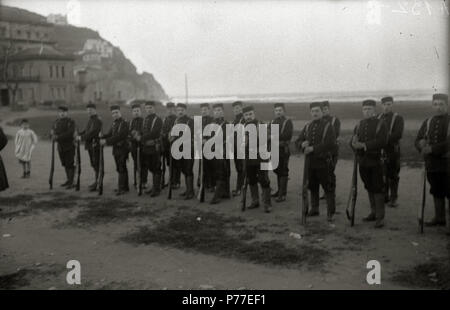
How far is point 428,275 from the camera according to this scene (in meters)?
5.49

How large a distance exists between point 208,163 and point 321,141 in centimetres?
349

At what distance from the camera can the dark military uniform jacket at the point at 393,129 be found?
8.67 meters

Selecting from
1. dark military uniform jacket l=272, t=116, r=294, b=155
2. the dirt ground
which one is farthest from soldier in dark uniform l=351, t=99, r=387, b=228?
dark military uniform jacket l=272, t=116, r=294, b=155

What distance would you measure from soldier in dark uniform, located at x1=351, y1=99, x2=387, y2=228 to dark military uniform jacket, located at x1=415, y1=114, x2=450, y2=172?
76 centimetres

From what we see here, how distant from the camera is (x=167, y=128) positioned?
11.6 metres

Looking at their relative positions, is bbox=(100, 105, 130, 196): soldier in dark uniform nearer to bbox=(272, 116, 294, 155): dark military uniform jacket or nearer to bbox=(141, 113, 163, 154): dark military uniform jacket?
bbox=(141, 113, 163, 154): dark military uniform jacket

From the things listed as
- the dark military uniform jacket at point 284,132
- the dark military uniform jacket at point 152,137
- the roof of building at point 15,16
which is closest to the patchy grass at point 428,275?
the dark military uniform jacket at point 284,132

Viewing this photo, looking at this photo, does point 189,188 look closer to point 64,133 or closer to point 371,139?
point 64,133

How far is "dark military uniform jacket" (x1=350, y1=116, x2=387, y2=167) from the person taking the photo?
7.71 meters

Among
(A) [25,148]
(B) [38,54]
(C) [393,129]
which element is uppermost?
(B) [38,54]

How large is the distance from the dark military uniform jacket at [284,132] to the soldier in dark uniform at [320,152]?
162 cm

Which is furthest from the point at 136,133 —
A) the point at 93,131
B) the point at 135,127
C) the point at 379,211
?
the point at 379,211

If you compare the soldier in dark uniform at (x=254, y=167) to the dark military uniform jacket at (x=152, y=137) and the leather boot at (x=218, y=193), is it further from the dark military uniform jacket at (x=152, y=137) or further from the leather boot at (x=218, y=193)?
the dark military uniform jacket at (x=152, y=137)

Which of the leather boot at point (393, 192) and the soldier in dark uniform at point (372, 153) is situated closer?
the soldier in dark uniform at point (372, 153)
